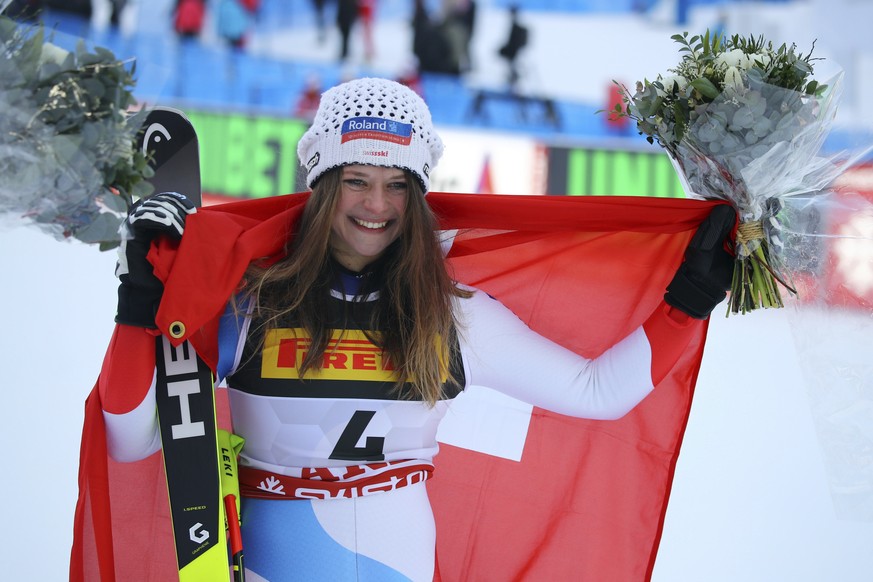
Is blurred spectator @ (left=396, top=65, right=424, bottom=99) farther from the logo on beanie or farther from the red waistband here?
the red waistband

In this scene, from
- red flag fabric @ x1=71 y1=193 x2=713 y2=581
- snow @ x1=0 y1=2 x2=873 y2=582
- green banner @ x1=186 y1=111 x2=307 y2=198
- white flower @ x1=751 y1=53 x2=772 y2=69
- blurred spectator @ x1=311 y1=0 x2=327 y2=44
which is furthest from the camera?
blurred spectator @ x1=311 y1=0 x2=327 y2=44

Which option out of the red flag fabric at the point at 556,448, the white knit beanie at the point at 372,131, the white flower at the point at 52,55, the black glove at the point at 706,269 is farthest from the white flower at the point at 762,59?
the white flower at the point at 52,55

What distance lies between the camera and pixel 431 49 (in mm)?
9117

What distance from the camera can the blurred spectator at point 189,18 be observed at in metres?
8.59

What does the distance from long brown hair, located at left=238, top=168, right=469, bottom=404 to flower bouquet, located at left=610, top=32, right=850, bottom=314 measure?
50 cm

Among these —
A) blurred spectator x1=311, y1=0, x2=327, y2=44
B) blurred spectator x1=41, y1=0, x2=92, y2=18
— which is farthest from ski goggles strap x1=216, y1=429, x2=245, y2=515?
blurred spectator x1=311, y1=0, x2=327, y2=44

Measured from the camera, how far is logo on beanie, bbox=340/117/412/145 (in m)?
2.00

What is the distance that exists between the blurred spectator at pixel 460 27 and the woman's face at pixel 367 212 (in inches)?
288

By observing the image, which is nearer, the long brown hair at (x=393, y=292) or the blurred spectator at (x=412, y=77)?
the long brown hair at (x=393, y=292)

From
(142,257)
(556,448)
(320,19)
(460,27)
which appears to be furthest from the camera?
(320,19)

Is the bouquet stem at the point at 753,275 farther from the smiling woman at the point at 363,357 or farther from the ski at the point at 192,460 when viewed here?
the ski at the point at 192,460

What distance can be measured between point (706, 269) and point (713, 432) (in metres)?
1.67

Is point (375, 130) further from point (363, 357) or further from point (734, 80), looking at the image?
point (734, 80)

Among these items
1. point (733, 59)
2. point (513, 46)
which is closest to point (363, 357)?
point (733, 59)
